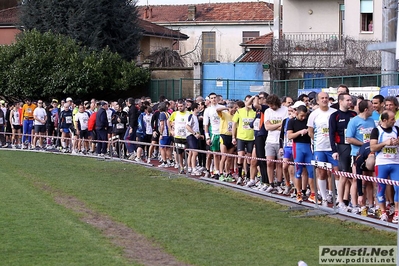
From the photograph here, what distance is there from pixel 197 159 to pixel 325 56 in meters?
20.1

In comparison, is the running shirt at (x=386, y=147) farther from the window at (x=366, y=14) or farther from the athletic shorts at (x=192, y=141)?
the window at (x=366, y=14)

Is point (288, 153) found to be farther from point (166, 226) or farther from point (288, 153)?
point (166, 226)

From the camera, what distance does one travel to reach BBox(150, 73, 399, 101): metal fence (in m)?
27.8

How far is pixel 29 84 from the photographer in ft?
145

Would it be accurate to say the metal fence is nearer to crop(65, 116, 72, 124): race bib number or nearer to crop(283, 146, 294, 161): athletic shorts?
crop(65, 116, 72, 124): race bib number

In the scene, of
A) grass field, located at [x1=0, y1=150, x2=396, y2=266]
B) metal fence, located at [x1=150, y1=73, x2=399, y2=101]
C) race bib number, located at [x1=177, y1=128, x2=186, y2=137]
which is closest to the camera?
grass field, located at [x1=0, y1=150, x2=396, y2=266]

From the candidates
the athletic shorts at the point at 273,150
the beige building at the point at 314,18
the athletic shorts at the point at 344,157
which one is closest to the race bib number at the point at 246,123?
the athletic shorts at the point at 273,150

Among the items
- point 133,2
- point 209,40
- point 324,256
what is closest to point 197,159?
point 324,256

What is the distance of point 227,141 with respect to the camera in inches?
787

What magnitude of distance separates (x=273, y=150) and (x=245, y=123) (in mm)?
1806

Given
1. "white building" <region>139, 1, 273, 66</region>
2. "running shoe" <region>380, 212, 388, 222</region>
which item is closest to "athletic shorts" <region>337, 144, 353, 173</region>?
"running shoe" <region>380, 212, 388, 222</region>

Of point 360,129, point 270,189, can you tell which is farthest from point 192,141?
point 360,129

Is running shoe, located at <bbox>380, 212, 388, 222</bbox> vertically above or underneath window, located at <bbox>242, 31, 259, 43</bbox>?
underneath

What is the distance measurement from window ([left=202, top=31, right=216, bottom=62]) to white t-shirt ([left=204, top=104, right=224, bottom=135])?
53.1 meters
